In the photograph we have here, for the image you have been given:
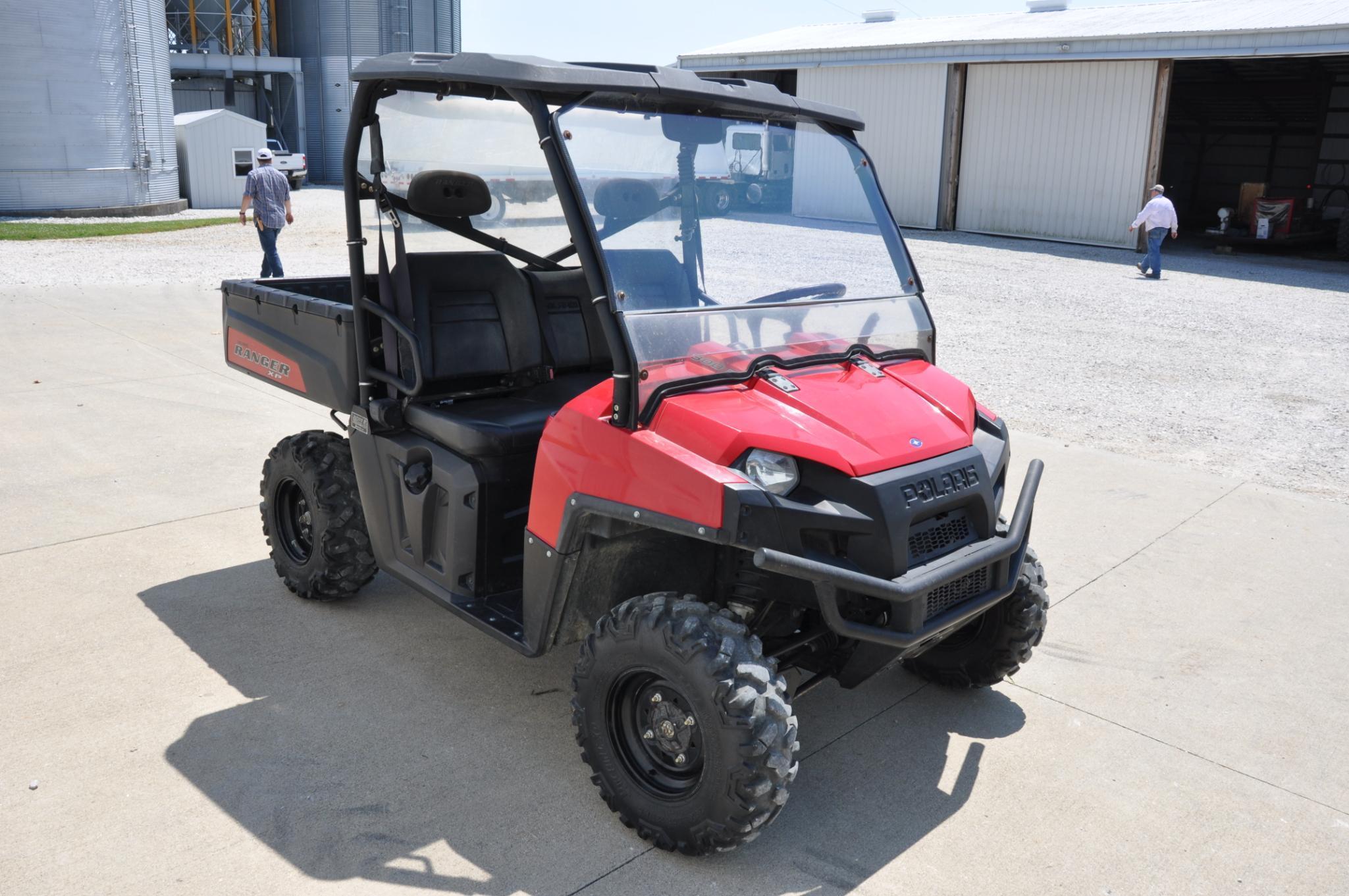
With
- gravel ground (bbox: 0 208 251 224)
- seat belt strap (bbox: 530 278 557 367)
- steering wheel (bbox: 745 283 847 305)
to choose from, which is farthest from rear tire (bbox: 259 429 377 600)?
gravel ground (bbox: 0 208 251 224)

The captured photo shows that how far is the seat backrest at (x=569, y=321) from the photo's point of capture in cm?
446

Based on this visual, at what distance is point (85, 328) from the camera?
34.6ft

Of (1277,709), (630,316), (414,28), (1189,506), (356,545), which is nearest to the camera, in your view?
(630,316)

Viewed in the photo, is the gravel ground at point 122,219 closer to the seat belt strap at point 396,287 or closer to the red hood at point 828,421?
the seat belt strap at point 396,287

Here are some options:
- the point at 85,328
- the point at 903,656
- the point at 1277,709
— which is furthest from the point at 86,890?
the point at 85,328

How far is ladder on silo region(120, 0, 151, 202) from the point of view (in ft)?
74.1

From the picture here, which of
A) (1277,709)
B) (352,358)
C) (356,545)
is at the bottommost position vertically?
(1277,709)

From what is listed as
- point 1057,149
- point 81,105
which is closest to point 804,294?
point 1057,149

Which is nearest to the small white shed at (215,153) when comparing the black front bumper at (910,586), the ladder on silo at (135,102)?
the ladder on silo at (135,102)

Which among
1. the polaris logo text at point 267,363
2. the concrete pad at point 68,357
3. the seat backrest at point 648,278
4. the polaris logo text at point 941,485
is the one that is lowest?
the concrete pad at point 68,357

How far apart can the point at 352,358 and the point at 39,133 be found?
2132 centimetres

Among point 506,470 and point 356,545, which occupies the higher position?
point 506,470

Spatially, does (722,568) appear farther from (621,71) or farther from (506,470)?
(621,71)

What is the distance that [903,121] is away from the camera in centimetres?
2303
